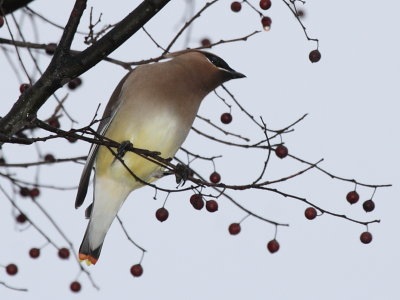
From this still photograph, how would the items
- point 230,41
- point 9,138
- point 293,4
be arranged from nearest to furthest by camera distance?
point 9,138 < point 293,4 < point 230,41

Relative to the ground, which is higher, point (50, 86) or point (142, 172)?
point (142, 172)

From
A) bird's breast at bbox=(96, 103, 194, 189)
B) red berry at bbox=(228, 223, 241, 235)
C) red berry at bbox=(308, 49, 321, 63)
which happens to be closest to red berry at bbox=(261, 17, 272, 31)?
red berry at bbox=(308, 49, 321, 63)

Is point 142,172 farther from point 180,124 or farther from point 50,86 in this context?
point 50,86

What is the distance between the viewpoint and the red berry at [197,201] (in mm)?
2955

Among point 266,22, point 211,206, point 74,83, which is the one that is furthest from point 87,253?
point 266,22

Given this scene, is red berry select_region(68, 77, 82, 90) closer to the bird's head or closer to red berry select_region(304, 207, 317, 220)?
the bird's head

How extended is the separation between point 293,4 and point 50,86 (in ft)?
3.85

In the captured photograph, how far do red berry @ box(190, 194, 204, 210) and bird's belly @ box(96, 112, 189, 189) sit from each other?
77cm

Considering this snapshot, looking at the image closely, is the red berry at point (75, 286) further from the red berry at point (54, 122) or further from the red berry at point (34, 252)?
the red berry at point (54, 122)

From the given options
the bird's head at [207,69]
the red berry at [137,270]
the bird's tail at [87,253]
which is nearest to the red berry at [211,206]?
the red berry at [137,270]

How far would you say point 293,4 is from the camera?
10.2 feet

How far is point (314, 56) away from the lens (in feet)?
11.4

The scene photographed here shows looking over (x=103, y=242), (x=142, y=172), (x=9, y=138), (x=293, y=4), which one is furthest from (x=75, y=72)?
(x=103, y=242)

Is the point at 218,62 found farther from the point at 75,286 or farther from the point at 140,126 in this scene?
the point at 75,286
